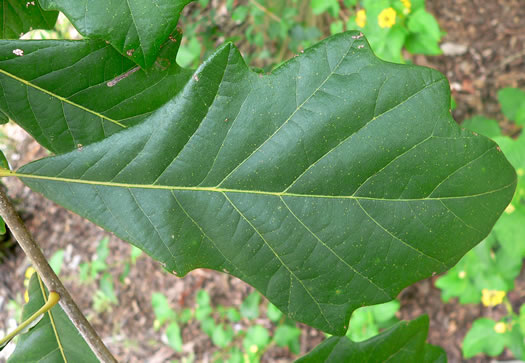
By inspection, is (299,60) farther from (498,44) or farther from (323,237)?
(498,44)

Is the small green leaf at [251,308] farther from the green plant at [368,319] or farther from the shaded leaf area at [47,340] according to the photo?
the shaded leaf area at [47,340]

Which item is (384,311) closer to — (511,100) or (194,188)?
(511,100)

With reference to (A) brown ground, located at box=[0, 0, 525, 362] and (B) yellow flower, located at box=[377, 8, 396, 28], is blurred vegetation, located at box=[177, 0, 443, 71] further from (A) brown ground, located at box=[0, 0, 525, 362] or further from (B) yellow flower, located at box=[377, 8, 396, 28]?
(A) brown ground, located at box=[0, 0, 525, 362]

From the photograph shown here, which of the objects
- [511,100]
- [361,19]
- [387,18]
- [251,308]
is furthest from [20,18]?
[511,100]

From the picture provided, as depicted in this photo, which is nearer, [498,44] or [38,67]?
[38,67]

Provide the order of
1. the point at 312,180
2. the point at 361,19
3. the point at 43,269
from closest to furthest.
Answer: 1. the point at 312,180
2. the point at 43,269
3. the point at 361,19

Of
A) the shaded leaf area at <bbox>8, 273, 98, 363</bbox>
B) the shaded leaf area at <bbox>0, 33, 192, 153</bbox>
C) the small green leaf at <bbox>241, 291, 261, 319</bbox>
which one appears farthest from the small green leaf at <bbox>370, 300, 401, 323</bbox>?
the shaded leaf area at <bbox>0, 33, 192, 153</bbox>

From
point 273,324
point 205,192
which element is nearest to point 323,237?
point 205,192
